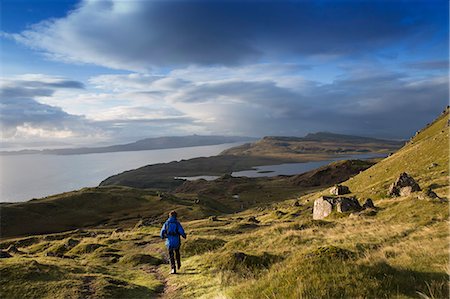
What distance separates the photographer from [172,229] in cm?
1878

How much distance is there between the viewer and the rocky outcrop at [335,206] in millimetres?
35969

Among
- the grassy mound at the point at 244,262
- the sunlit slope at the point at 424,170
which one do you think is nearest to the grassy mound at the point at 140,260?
the grassy mound at the point at 244,262

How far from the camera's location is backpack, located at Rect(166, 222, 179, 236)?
18766mm

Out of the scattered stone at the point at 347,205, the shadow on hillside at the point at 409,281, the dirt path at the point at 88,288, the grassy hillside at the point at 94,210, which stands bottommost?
the grassy hillside at the point at 94,210

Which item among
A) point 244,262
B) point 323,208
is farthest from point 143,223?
point 244,262

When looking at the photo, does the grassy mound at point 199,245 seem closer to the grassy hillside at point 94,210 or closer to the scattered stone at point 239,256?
the scattered stone at point 239,256

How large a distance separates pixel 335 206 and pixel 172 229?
25929 mm

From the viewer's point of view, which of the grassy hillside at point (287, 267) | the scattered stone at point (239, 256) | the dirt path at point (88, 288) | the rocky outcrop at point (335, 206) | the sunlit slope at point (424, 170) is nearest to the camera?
the grassy hillside at point (287, 267)

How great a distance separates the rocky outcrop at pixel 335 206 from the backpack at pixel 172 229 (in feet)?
76.0

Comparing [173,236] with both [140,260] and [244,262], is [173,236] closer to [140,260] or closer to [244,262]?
[244,262]

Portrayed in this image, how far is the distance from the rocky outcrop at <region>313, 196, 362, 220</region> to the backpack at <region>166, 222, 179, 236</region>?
23164mm

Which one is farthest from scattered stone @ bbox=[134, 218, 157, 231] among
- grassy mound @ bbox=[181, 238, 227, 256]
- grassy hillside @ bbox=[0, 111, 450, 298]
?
grassy mound @ bbox=[181, 238, 227, 256]

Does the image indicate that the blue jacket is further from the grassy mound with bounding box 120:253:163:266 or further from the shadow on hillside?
the shadow on hillside

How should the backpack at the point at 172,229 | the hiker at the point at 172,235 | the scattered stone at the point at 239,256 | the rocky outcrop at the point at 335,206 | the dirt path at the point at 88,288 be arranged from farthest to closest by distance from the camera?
the rocky outcrop at the point at 335,206
the backpack at the point at 172,229
the hiker at the point at 172,235
the scattered stone at the point at 239,256
the dirt path at the point at 88,288
